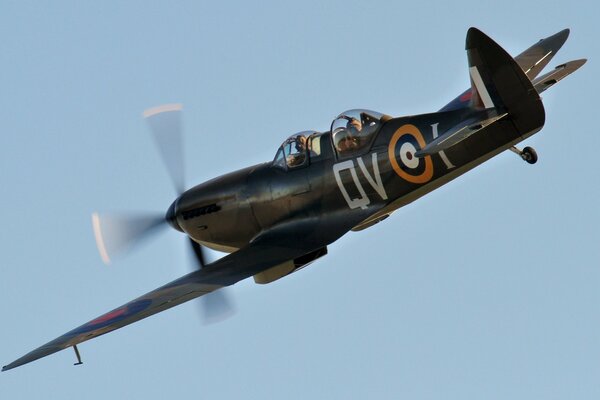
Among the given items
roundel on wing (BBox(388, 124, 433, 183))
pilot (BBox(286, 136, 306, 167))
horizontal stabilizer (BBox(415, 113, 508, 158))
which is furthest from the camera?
pilot (BBox(286, 136, 306, 167))

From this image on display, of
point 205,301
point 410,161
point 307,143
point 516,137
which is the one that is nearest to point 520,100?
point 516,137

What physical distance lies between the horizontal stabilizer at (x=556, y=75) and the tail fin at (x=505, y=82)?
3.89ft

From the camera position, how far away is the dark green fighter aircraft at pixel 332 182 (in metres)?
20.7

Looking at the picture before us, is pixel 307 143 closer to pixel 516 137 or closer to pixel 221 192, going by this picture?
pixel 221 192

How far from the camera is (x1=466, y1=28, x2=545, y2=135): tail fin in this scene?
20.5m

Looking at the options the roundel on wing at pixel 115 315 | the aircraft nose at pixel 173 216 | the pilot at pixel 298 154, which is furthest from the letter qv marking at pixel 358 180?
the aircraft nose at pixel 173 216

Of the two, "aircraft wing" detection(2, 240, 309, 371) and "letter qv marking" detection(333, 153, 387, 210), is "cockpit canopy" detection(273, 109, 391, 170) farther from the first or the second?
"aircraft wing" detection(2, 240, 309, 371)

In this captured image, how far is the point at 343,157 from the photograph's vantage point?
74.5ft

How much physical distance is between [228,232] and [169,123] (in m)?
2.61

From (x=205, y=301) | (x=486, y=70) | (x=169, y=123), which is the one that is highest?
(x=169, y=123)

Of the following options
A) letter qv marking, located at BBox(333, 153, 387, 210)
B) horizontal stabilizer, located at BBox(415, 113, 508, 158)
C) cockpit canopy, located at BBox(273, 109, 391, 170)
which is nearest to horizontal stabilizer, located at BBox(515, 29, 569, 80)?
cockpit canopy, located at BBox(273, 109, 391, 170)

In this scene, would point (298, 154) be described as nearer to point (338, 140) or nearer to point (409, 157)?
point (338, 140)

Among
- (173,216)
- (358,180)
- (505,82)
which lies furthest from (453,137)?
(173,216)

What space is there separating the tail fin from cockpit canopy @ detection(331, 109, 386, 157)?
216cm
